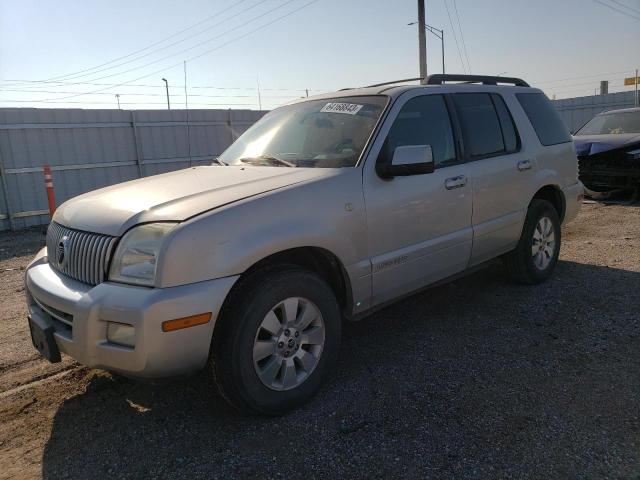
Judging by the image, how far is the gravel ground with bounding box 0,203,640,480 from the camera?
7.98 feet

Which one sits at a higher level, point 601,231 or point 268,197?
point 268,197

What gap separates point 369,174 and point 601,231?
531 centimetres

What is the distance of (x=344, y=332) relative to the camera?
4.04m

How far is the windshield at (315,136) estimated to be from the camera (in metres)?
3.33

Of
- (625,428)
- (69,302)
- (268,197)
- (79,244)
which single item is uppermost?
(268,197)

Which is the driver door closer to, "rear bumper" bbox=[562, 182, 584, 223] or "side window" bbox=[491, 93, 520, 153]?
"side window" bbox=[491, 93, 520, 153]

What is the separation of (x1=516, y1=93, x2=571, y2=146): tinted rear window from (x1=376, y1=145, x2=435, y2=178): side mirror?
2099 millimetres

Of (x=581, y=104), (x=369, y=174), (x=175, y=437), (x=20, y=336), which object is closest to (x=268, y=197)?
(x=369, y=174)

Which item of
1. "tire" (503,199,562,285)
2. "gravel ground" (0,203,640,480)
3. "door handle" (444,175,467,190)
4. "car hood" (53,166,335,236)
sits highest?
"car hood" (53,166,335,236)

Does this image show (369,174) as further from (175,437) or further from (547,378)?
(175,437)

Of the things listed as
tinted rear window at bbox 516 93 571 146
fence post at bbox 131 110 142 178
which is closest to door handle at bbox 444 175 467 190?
tinted rear window at bbox 516 93 571 146

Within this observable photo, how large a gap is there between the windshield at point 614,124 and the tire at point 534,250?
6.00 m

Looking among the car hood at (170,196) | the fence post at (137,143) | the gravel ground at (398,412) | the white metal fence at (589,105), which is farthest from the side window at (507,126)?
the white metal fence at (589,105)

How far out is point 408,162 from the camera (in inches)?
123
